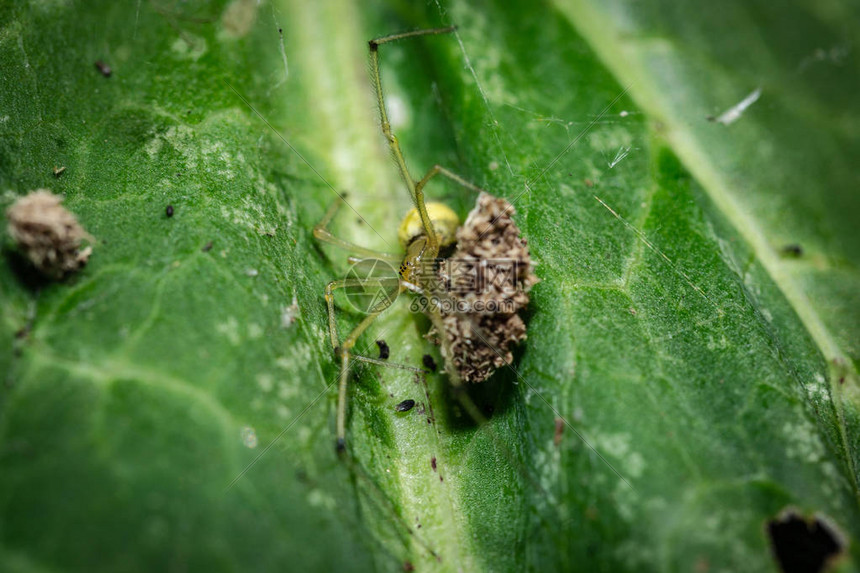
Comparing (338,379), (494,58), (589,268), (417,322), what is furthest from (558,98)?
(338,379)

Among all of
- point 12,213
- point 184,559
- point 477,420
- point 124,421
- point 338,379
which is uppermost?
point 12,213

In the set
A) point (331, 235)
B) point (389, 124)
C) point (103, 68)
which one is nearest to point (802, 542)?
point (331, 235)

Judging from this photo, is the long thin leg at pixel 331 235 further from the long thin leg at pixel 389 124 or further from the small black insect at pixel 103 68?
the small black insect at pixel 103 68

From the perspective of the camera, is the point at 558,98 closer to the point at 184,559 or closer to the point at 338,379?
the point at 338,379

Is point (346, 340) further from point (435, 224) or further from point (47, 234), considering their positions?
point (47, 234)

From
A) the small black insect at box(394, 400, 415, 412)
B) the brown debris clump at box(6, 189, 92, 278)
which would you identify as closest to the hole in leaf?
the small black insect at box(394, 400, 415, 412)

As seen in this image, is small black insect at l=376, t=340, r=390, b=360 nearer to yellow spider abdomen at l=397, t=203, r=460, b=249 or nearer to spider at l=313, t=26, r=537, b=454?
spider at l=313, t=26, r=537, b=454

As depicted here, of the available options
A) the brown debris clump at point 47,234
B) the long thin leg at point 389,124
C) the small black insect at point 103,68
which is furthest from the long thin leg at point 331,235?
the small black insect at point 103,68
